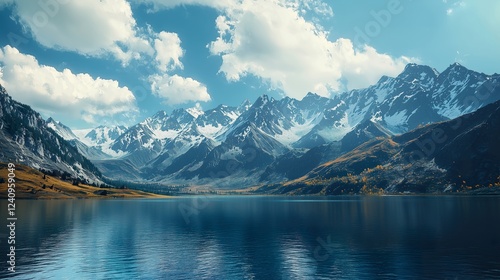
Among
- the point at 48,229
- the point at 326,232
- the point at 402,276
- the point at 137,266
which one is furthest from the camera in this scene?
the point at 48,229

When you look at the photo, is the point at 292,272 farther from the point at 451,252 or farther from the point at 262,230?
the point at 262,230

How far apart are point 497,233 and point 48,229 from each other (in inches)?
4957

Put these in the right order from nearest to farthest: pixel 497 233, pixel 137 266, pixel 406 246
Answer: pixel 137 266, pixel 406 246, pixel 497 233

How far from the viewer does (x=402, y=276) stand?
5788 centimetres

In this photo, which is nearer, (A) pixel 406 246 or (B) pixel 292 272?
(B) pixel 292 272

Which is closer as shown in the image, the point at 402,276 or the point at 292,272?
the point at 402,276

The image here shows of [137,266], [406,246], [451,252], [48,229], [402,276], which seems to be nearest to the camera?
[402,276]

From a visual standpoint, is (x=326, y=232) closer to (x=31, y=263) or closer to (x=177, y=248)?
(x=177, y=248)

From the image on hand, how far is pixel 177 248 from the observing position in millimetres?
87188

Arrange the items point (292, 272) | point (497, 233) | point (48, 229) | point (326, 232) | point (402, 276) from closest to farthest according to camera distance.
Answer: point (402, 276) → point (292, 272) → point (497, 233) → point (326, 232) → point (48, 229)

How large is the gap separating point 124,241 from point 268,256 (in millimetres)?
41724

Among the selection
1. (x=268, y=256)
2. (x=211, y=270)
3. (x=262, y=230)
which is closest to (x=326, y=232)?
(x=262, y=230)

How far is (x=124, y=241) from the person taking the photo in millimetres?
98438

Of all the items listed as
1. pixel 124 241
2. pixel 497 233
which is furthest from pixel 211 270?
pixel 497 233
